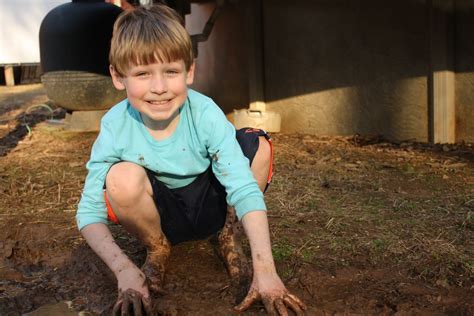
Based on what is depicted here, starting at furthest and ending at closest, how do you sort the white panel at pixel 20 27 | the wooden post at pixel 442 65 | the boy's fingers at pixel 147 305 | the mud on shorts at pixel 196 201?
1. the white panel at pixel 20 27
2. the wooden post at pixel 442 65
3. the mud on shorts at pixel 196 201
4. the boy's fingers at pixel 147 305

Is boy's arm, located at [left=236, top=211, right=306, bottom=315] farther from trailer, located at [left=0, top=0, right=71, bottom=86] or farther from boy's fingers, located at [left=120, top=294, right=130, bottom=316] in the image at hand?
trailer, located at [left=0, top=0, right=71, bottom=86]

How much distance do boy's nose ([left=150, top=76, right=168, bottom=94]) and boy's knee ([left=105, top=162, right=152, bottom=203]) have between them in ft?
0.99

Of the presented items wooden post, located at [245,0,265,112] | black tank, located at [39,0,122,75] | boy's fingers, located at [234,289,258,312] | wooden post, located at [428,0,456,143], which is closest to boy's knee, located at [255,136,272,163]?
boy's fingers, located at [234,289,258,312]

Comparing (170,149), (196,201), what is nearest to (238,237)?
(196,201)

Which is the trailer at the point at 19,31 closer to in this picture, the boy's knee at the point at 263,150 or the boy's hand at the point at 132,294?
the boy's knee at the point at 263,150

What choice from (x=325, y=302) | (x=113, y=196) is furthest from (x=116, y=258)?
(x=325, y=302)

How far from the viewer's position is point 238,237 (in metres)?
2.70

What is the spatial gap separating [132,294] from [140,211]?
0.37 metres

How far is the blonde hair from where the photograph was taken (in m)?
2.28

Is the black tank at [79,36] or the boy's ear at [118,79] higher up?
the black tank at [79,36]

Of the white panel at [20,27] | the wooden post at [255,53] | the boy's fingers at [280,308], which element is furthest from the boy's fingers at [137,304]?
the white panel at [20,27]

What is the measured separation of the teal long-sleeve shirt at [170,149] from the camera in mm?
2381

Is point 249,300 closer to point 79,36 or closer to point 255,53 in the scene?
point 255,53

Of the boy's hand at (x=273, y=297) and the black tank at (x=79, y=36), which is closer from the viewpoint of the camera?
the boy's hand at (x=273, y=297)
